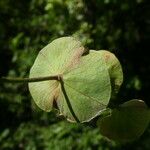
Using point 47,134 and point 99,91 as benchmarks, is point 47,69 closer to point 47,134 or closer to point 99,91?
point 99,91

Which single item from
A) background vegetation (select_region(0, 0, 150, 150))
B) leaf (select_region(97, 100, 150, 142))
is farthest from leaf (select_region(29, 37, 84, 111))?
background vegetation (select_region(0, 0, 150, 150))

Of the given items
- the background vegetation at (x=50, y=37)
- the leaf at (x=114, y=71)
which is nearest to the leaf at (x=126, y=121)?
the leaf at (x=114, y=71)

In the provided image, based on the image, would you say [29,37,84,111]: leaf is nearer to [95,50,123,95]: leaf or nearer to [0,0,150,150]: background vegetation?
Answer: [95,50,123,95]: leaf

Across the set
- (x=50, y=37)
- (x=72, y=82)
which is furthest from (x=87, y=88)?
(x=50, y=37)

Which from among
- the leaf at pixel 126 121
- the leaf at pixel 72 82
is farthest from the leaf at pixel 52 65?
the leaf at pixel 126 121

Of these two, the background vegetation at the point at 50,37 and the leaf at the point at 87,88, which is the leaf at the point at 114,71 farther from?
the background vegetation at the point at 50,37

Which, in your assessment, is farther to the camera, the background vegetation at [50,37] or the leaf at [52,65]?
the background vegetation at [50,37]

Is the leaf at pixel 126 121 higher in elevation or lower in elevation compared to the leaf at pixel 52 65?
lower
